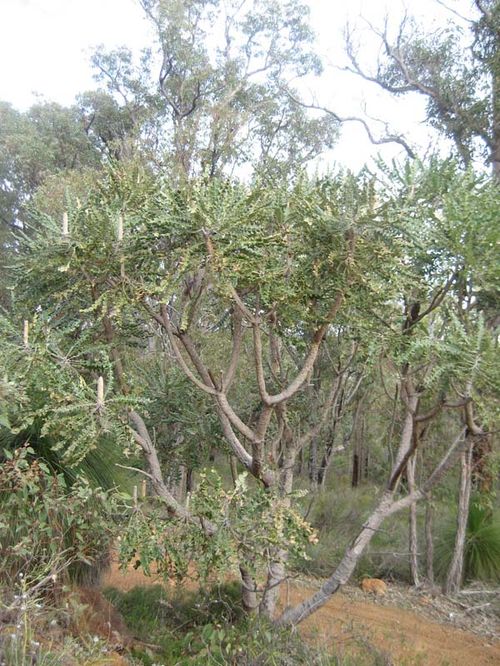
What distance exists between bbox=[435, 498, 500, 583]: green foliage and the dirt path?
1.76 meters

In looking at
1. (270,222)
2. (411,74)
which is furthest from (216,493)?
(411,74)

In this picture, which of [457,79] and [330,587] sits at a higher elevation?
[457,79]

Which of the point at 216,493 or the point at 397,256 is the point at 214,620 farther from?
the point at 397,256

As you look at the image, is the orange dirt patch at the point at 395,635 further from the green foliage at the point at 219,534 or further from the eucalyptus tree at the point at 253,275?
the green foliage at the point at 219,534

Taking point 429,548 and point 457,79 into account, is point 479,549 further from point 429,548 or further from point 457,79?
point 457,79

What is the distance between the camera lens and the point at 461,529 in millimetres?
8367

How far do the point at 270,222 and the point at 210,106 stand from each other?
1359cm

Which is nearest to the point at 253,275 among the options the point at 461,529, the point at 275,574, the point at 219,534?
the point at 219,534

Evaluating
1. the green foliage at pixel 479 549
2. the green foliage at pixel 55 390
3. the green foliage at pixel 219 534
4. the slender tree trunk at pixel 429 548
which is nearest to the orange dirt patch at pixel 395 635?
the green foliage at pixel 219 534

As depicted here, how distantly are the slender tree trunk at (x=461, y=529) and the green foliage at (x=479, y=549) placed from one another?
18.7 inches

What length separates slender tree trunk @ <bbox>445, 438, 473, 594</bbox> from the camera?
830cm

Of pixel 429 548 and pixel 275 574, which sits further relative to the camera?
pixel 429 548

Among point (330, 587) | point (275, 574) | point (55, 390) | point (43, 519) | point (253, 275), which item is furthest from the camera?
point (275, 574)

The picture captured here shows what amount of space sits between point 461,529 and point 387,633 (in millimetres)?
2855
